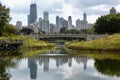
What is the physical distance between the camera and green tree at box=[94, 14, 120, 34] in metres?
184

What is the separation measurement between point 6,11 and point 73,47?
3109cm

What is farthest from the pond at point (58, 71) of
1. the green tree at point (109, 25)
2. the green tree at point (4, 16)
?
the green tree at point (109, 25)

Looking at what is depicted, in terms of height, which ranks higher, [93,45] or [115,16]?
[115,16]

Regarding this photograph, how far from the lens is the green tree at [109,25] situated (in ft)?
603

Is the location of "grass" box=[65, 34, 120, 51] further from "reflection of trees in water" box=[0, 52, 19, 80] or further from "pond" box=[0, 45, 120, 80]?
"reflection of trees in water" box=[0, 52, 19, 80]

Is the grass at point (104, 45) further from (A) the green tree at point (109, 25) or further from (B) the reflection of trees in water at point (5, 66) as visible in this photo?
(B) the reflection of trees in water at point (5, 66)

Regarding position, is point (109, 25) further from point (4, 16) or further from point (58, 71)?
point (58, 71)

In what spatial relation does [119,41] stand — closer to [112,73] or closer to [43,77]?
[112,73]

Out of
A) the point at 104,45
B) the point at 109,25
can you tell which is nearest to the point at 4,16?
the point at 104,45

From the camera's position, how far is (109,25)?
186 m

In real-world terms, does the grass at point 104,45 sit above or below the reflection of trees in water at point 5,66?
above

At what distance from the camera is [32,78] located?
151 feet

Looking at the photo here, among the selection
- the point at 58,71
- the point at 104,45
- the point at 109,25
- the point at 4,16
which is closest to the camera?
the point at 58,71

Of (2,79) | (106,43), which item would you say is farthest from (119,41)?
(2,79)
